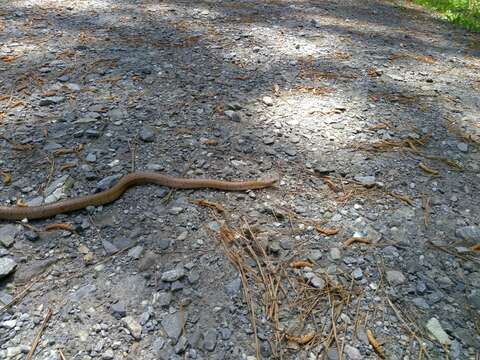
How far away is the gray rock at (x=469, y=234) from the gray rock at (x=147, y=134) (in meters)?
2.53

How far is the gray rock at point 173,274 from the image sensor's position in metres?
2.17

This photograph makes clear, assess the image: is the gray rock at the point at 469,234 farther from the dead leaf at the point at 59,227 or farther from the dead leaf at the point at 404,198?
the dead leaf at the point at 59,227

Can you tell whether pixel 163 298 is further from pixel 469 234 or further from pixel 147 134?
pixel 469 234

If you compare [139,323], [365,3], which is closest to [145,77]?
[139,323]

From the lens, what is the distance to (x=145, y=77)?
13.4 feet

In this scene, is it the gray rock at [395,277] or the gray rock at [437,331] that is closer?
the gray rock at [437,331]

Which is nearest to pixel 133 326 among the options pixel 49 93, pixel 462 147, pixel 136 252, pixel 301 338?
pixel 136 252

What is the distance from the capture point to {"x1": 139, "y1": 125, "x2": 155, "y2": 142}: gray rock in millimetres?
3259

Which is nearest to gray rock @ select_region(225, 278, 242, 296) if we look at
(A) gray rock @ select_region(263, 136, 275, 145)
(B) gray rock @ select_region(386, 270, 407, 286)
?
(B) gray rock @ select_region(386, 270, 407, 286)

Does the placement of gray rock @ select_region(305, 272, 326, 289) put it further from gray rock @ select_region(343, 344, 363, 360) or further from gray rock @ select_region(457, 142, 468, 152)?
gray rock @ select_region(457, 142, 468, 152)

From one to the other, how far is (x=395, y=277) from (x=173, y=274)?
1351 mm

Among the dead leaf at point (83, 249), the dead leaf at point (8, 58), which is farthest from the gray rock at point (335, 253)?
the dead leaf at point (8, 58)

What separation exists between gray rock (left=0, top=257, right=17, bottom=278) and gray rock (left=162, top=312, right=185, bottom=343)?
98 cm

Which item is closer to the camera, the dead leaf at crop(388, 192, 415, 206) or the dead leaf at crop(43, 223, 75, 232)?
the dead leaf at crop(43, 223, 75, 232)
